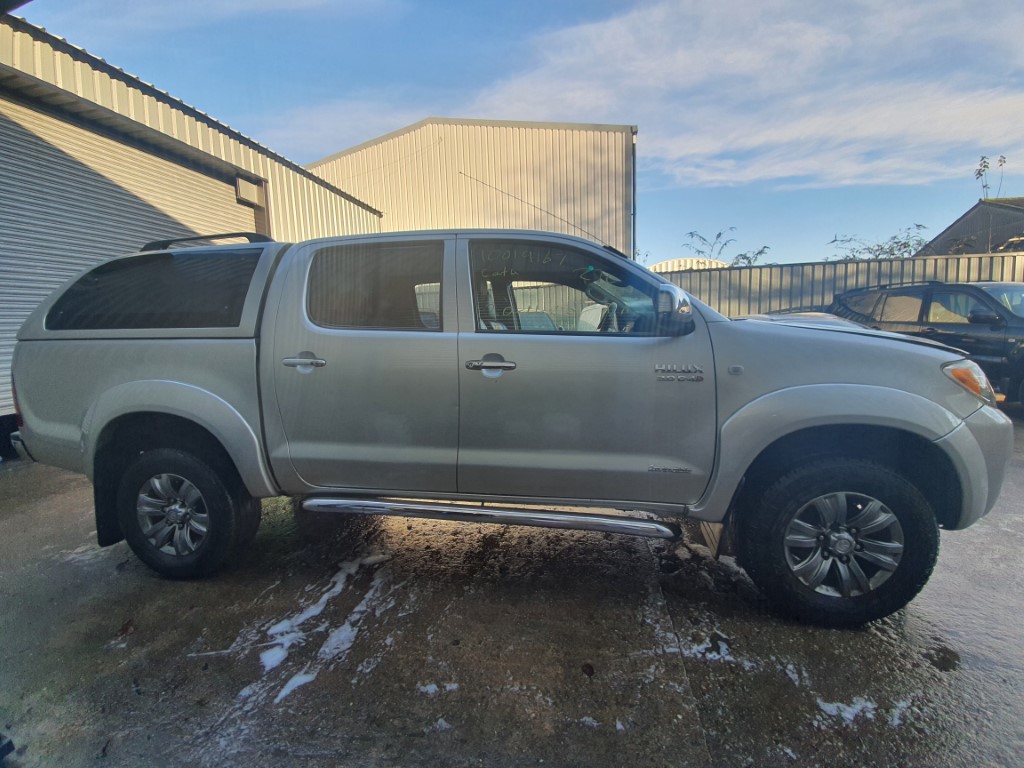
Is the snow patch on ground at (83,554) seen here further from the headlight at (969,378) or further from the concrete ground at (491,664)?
the headlight at (969,378)

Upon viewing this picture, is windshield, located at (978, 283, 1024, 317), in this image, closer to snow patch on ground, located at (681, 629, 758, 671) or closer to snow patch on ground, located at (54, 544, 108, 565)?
snow patch on ground, located at (681, 629, 758, 671)

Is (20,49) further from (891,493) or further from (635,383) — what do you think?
(891,493)

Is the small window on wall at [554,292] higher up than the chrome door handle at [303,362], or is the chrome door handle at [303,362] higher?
the small window on wall at [554,292]

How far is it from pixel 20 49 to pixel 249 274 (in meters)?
5.48

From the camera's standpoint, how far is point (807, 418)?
2.43 m

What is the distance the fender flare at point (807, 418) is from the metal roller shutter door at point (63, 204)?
7.38 metres

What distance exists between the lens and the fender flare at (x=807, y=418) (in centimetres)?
238

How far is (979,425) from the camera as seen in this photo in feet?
7.95

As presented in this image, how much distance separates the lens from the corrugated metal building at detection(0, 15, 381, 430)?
583 cm

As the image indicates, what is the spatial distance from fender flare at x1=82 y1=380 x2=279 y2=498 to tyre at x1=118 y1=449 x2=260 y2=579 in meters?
0.17

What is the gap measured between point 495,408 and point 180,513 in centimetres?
194


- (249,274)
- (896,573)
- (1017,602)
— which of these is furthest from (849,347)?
(249,274)

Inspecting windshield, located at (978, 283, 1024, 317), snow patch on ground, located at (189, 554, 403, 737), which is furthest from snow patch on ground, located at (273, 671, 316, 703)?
windshield, located at (978, 283, 1024, 317)

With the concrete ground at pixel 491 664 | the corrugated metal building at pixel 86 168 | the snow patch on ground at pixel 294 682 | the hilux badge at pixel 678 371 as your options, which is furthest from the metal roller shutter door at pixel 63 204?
the hilux badge at pixel 678 371
